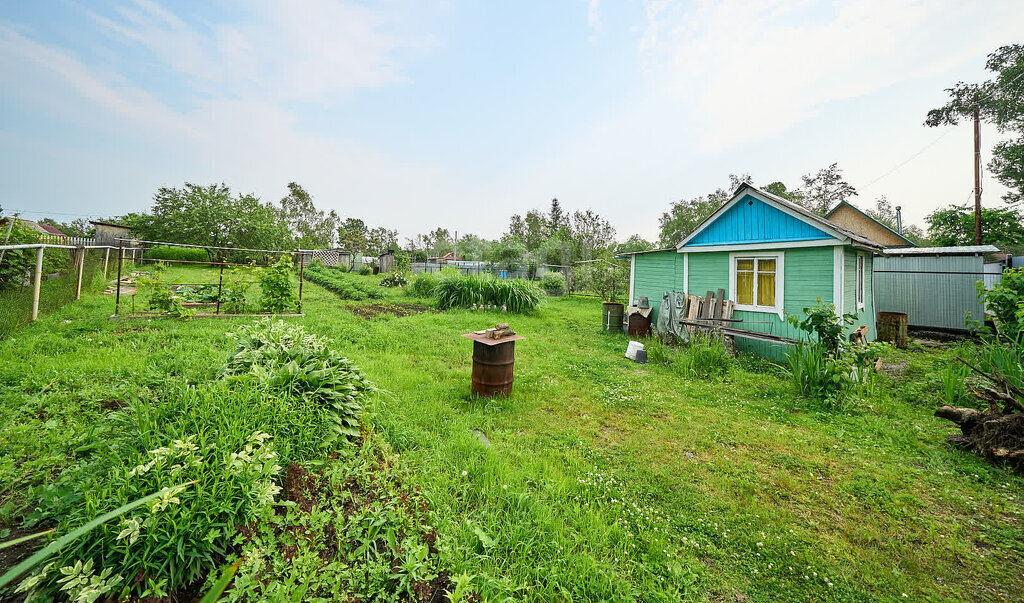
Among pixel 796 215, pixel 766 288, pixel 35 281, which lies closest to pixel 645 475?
pixel 766 288

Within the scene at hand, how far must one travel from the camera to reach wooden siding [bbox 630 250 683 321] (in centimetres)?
884

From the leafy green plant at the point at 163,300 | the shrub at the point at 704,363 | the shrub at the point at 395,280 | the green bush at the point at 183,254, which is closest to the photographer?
the shrub at the point at 704,363

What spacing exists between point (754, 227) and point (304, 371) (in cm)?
803

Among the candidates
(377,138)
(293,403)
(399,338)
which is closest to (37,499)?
(293,403)

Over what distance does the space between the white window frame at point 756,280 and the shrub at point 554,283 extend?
11440mm

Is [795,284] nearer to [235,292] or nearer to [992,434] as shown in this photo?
[992,434]

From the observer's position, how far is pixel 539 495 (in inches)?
105

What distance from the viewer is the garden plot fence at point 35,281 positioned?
5.38 meters

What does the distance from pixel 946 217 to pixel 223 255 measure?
36704mm

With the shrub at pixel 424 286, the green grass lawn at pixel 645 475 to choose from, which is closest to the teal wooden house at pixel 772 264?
the green grass lawn at pixel 645 475

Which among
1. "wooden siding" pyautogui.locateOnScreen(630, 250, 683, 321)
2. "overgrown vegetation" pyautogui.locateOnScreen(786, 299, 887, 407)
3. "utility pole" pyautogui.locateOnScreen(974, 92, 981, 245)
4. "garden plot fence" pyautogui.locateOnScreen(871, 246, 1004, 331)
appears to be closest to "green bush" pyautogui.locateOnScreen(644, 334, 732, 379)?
"overgrown vegetation" pyautogui.locateOnScreen(786, 299, 887, 407)

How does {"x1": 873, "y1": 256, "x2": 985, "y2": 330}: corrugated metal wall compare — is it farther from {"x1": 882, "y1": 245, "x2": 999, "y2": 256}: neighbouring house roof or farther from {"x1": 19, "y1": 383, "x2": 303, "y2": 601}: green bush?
{"x1": 19, "y1": 383, "x2": 303, "y2": 601}: green bush

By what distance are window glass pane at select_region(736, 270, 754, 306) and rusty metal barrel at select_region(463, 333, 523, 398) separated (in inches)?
218

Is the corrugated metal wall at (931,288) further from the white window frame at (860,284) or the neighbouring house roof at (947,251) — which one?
the white window frame at (860,284)
